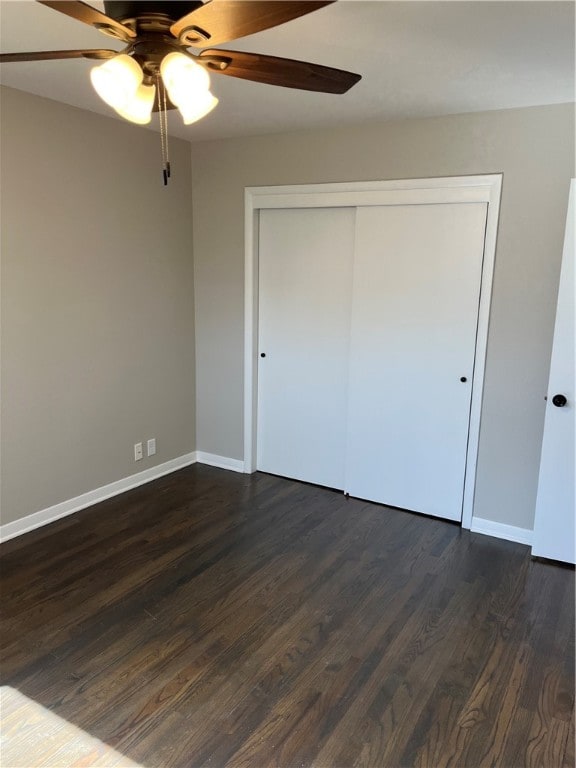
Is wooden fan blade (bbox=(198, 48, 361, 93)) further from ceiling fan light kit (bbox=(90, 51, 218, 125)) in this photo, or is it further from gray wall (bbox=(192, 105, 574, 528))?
gray wall (bbox=(192, 105, 574, 528))

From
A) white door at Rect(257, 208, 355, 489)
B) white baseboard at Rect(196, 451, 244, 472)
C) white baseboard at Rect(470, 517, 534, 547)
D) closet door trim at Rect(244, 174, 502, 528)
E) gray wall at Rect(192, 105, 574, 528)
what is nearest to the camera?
gray wall at Rect(192, 105, 574, 528)

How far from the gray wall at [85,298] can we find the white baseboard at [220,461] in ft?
1.05

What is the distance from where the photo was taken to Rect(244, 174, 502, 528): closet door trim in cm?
313

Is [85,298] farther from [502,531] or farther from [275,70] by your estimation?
[502,531]

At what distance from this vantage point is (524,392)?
3152 millimetres

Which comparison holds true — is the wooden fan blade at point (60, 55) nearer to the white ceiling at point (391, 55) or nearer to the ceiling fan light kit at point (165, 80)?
the ceiling fan light kit at point (165, 80)

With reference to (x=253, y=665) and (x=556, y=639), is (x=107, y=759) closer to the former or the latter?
(x=253, y=665)

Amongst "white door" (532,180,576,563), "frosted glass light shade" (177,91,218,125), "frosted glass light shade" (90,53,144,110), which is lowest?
"white door" (532,180,576,563)

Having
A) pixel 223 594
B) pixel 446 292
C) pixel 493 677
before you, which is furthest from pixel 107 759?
pixel 446 292

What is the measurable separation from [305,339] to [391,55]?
201cm

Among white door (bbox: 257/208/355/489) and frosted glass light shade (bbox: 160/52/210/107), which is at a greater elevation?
frosted glass light shade (bbox: 160/52/210/107)

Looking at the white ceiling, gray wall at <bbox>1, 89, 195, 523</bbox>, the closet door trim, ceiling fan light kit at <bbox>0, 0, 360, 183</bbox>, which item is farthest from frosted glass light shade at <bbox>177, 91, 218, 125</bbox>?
the closet door trim

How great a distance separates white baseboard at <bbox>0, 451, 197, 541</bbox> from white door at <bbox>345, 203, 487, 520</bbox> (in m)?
1.42

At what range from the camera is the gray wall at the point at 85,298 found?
9.97 feet
